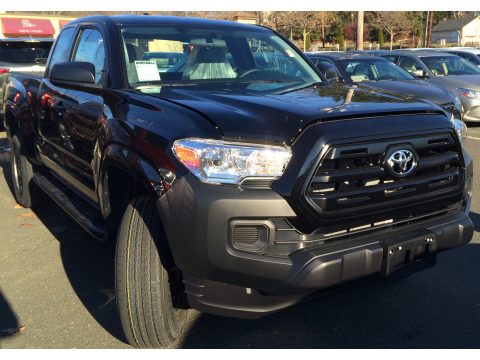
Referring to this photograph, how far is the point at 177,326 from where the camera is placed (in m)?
2.78

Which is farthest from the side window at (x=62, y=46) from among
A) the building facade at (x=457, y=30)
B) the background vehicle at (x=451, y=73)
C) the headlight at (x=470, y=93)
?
the building facade at (x=457, y=30)

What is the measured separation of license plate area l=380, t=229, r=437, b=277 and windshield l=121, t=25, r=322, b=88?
139 cm

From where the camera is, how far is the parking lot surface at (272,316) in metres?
2.88

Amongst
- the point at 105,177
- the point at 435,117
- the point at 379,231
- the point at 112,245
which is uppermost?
the point at 435,117

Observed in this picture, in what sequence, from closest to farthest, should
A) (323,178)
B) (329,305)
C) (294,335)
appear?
(323,178) < (294,335) < (329,305)

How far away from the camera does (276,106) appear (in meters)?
2.54

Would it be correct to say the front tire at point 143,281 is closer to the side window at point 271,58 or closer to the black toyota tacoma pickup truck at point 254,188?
the black toyota tacoma pickup truck at point 254,188

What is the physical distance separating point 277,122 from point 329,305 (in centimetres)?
149

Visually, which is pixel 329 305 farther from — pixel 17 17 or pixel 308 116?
pixel 17 17

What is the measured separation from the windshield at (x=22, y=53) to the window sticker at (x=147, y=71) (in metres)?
7.46

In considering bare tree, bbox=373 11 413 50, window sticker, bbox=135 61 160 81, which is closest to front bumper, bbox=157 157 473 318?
window sticker, bbox=135 61 160 81

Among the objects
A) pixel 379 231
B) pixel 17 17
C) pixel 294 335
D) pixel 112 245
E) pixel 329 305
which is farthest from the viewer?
pixel 17 17
